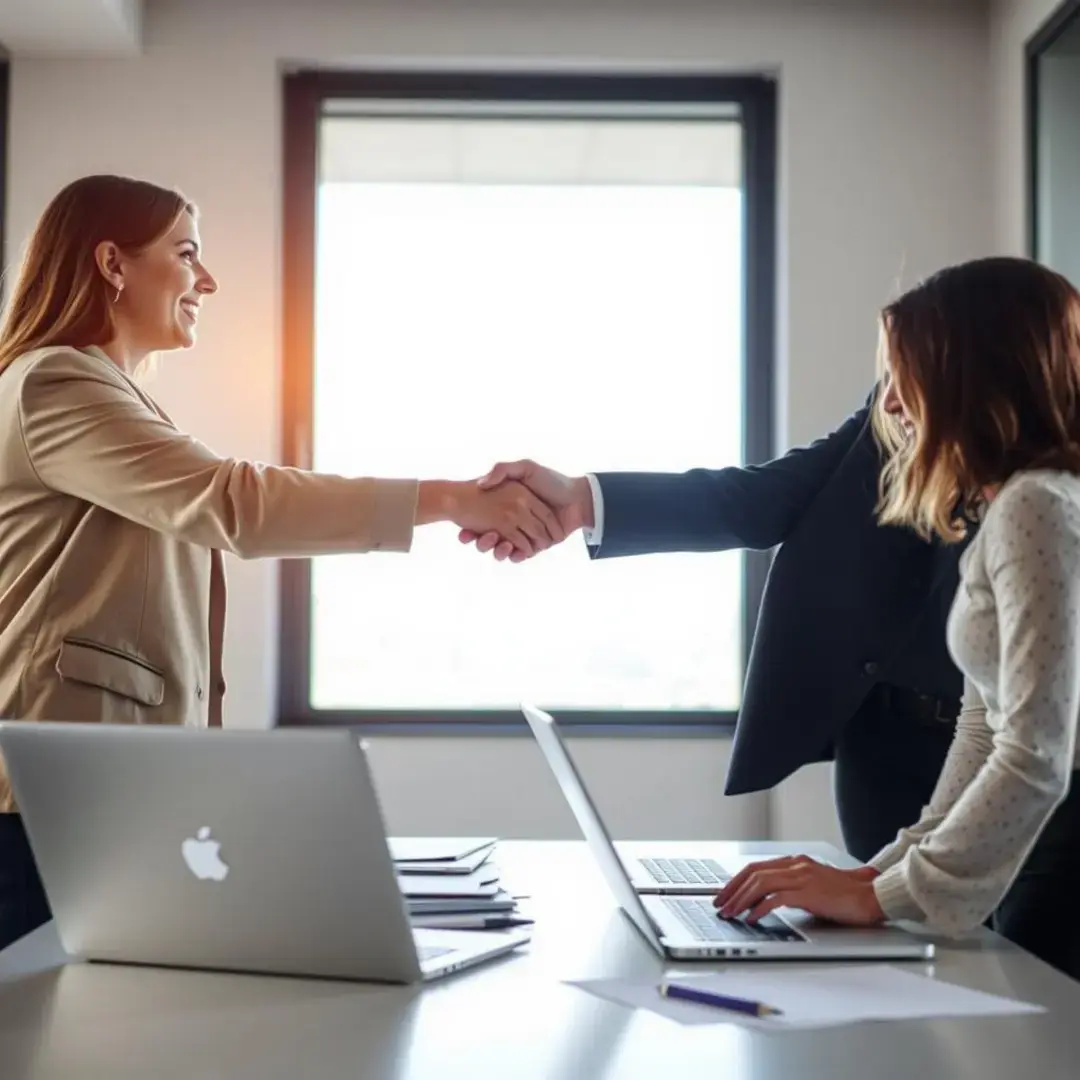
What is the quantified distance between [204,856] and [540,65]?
2.92m

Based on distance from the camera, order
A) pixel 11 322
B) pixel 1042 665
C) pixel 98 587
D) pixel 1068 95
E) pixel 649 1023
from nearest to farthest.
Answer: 1. pixel 649 1023
2. pixel 1042 665
3. pixel 98 587
4. pixel 11 322
5. pixel 1068 95

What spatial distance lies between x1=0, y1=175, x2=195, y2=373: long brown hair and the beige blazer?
0.16 ft

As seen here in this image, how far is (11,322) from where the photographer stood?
196 centimetres

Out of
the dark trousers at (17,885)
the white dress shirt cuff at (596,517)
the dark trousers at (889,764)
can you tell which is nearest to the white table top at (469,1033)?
the dark trousers at (17,885)

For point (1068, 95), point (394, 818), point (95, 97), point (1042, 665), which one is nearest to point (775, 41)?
point (1068, 95)

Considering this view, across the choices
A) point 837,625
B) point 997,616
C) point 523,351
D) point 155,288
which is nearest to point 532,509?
point 837,625

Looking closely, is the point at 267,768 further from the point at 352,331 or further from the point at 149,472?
the point at 352,331

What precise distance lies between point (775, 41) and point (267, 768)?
3024 mm

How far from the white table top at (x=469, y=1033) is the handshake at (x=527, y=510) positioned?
1.13 m

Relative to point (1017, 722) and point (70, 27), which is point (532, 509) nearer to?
point (1017, 722)

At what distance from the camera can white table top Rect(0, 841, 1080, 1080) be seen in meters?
0.97

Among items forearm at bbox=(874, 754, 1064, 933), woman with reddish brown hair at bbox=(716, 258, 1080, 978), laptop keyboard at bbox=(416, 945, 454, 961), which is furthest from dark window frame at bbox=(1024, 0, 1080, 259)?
laptop keyboard at bbox=(416, 945, 454, 961)

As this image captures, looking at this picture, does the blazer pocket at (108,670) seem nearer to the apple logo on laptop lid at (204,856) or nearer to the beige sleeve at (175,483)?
the beige sleeve at (175,483)

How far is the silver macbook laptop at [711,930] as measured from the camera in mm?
1285
